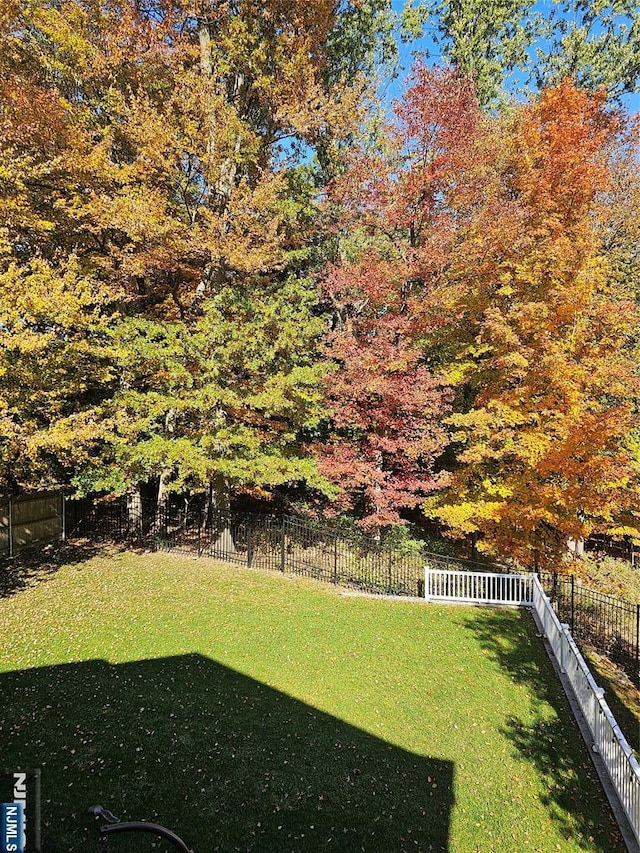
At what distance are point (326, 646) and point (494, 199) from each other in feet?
44.9

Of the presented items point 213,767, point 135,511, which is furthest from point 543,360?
point 135,511

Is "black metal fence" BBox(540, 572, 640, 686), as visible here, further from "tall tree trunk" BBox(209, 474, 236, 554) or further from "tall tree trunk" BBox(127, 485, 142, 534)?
"tall tree trunk" BBox(127, 485, 142, 534)

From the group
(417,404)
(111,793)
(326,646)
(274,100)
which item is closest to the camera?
(111,793)

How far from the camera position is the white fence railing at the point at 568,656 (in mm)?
5660

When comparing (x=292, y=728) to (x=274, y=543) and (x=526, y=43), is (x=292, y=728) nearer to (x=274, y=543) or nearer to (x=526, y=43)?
(x=274, y=543)

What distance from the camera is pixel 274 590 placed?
485 inches

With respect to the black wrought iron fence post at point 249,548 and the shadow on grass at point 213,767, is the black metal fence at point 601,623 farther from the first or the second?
the black wrought iron fence post at point 249,548

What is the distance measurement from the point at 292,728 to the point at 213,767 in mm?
1284

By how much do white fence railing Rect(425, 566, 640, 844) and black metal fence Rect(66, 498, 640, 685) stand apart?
76cm

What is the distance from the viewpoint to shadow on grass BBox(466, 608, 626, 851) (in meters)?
5.55

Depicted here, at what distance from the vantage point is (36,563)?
1321cm

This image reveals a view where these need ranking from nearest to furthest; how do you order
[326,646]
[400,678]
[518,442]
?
[400,678], [326,646], [518,442]

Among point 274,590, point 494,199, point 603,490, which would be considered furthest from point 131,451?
point 494,199

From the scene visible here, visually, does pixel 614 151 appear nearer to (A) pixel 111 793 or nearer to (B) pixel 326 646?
(B) pixel 326 646
